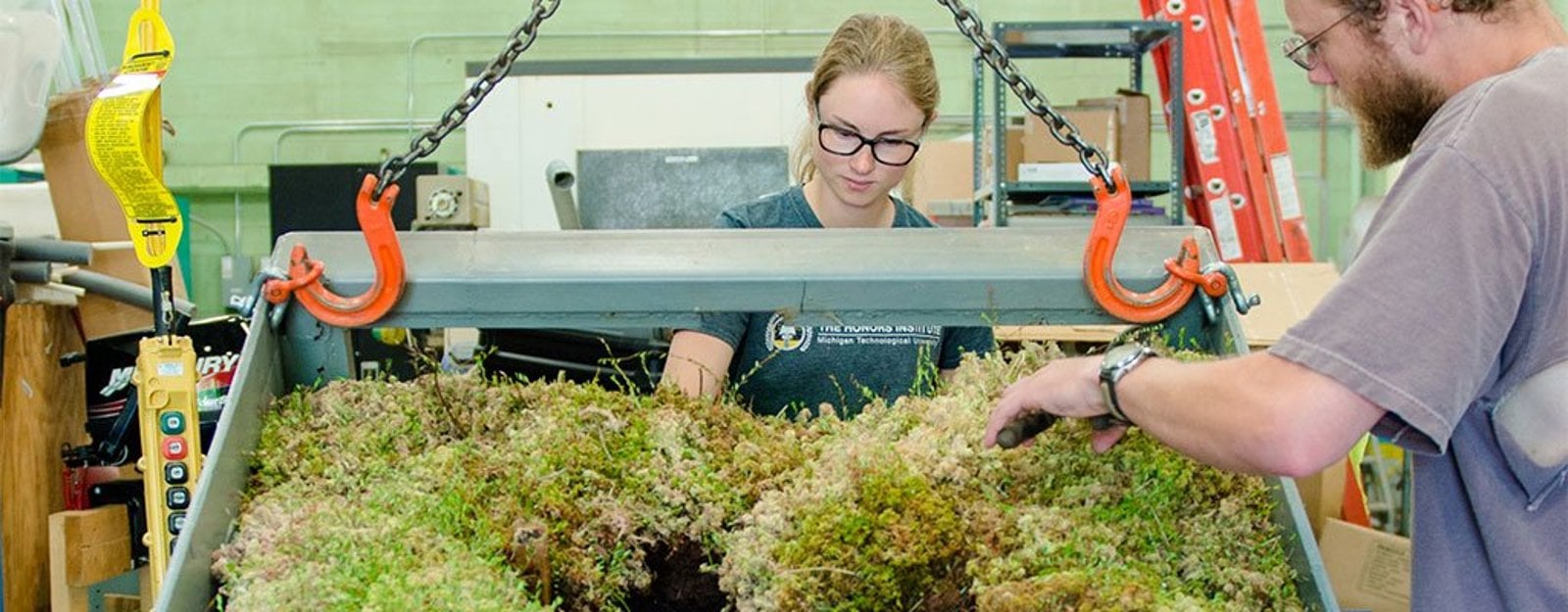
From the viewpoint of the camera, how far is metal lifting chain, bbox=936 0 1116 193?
129cm

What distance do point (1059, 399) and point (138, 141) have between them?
1566mm

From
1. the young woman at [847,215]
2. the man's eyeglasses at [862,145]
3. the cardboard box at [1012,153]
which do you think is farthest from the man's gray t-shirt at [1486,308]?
the cardboard box at [1012,153]

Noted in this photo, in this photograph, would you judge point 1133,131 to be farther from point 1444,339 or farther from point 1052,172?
point 1444,339

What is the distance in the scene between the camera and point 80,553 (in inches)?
103

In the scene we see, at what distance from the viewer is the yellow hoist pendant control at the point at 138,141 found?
204 centimetres

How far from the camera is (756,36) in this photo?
722 cm

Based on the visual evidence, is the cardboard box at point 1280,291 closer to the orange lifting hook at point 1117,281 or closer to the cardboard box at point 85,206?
the orange lifting hook at point 1117,281

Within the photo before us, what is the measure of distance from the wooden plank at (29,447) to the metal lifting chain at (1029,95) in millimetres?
2284

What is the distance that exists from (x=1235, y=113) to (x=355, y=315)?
3.84m

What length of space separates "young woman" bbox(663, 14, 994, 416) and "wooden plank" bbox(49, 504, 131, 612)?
159cm

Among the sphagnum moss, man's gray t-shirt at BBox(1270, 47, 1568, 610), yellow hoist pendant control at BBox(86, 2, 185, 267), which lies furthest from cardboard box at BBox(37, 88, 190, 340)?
man's gray t-shirt at BBox(1270, 47, 1568, 610)

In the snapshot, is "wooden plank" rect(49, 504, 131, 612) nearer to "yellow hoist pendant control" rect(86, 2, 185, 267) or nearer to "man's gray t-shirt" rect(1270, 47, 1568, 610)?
"yellow hoist pendant control" rect(86, 2, 185, 267)

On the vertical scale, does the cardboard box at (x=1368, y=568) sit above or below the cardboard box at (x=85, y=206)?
below

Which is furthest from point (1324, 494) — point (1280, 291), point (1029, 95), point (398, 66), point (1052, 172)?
point (398, 66)
